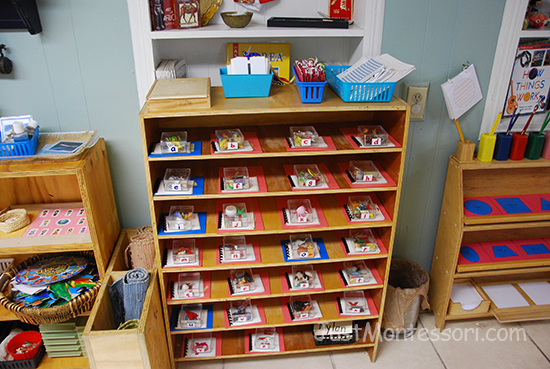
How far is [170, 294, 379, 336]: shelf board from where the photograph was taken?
91.6 inches

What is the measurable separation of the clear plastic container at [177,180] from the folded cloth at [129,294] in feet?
1.48

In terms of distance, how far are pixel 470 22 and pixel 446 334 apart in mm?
1853

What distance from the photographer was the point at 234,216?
2.15 metres

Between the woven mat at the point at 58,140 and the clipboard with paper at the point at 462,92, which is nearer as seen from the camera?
the woven mat at the point at 58,140

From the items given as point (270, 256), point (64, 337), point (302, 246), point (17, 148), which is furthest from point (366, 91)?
point (64, 337)

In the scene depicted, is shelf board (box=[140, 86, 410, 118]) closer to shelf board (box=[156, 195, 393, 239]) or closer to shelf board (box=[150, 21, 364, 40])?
shelf board (box=[150, 21, 364, 40])

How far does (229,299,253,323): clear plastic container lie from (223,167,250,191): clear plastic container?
747 millimetres

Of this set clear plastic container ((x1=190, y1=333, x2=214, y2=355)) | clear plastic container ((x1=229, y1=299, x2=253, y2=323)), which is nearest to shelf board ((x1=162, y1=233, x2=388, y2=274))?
clear plastic container ((x1=229, y1=299, x2=253, y2=323))

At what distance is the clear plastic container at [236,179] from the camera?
2031 mm

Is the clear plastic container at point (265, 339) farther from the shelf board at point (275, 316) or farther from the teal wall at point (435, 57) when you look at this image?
the teal wall at point (435, 57)

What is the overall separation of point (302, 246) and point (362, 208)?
1.22 ft

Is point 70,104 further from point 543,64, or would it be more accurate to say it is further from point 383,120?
point 543,64

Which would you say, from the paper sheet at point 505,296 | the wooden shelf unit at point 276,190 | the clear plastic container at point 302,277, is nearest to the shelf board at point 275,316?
the wooden shelf unit at point 276,190

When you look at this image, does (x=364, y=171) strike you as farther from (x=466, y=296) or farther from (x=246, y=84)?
(x=466, y=296)
